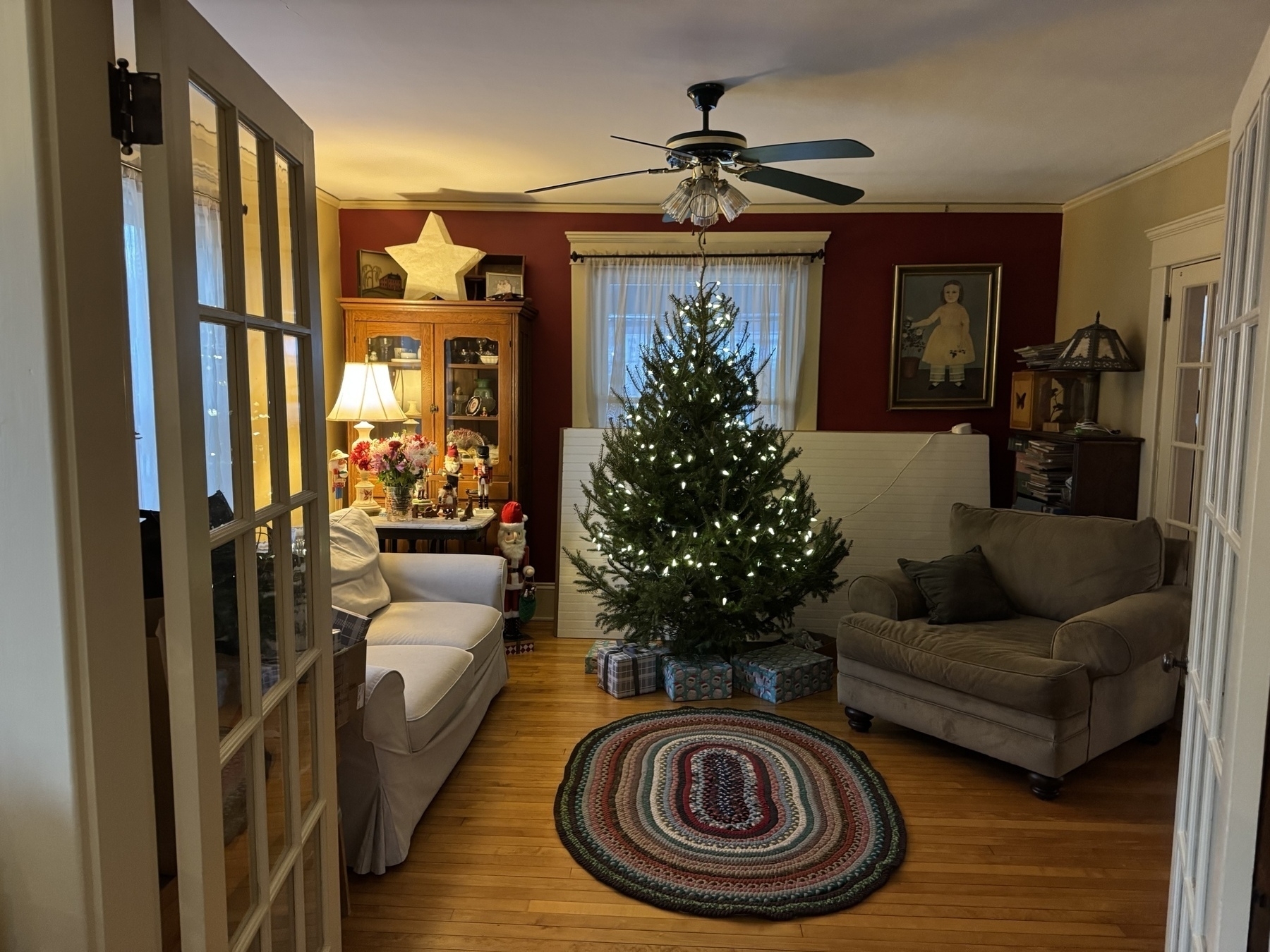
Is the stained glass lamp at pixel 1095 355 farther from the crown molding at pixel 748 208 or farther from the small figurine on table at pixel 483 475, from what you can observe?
the small figurine on table at pixel 483 475

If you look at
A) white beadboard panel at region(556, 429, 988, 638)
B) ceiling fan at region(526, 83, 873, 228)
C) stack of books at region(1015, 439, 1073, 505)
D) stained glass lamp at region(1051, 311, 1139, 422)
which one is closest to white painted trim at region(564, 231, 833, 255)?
white beadboard panel at region(556, 429, 988, 638)

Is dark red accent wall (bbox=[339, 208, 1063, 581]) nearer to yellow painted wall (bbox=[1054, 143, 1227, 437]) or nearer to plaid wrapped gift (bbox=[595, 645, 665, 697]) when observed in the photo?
Result: yellow painted wall (bbox=[1054, 143, 1227, 437])

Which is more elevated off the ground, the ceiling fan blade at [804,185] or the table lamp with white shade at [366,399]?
the ceiling fan blade at [804,185]

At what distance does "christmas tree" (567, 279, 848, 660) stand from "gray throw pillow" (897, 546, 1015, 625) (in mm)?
526

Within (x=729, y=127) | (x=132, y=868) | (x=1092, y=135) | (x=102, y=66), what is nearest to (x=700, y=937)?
(x=132, y=868)

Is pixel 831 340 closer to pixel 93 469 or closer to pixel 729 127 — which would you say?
pixel 729 127

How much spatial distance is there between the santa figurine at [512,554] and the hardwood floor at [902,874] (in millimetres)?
1153

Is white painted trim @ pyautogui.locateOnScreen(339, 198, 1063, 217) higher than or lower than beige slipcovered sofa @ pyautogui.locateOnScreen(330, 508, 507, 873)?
higher

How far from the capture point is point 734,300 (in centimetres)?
483

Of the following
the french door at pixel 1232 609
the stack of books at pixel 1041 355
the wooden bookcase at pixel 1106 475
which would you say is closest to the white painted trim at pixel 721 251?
the stack of books at pixel 1041 355

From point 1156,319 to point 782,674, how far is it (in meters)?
2.30

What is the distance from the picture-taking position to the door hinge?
105 cm

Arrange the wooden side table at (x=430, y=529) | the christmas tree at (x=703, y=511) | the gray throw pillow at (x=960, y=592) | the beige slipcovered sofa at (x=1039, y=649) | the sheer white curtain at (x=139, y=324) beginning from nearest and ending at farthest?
the sheer white curtain at (x=139, y=324), the beige slipcovered sofa at (x=1039, y=649), the gray throw pillow at (x=960, y=592), the christmas tree at (x=703, y=511), the wooden side table at (x=430, y=529)

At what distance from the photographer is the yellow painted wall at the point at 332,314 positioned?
4.74 m
